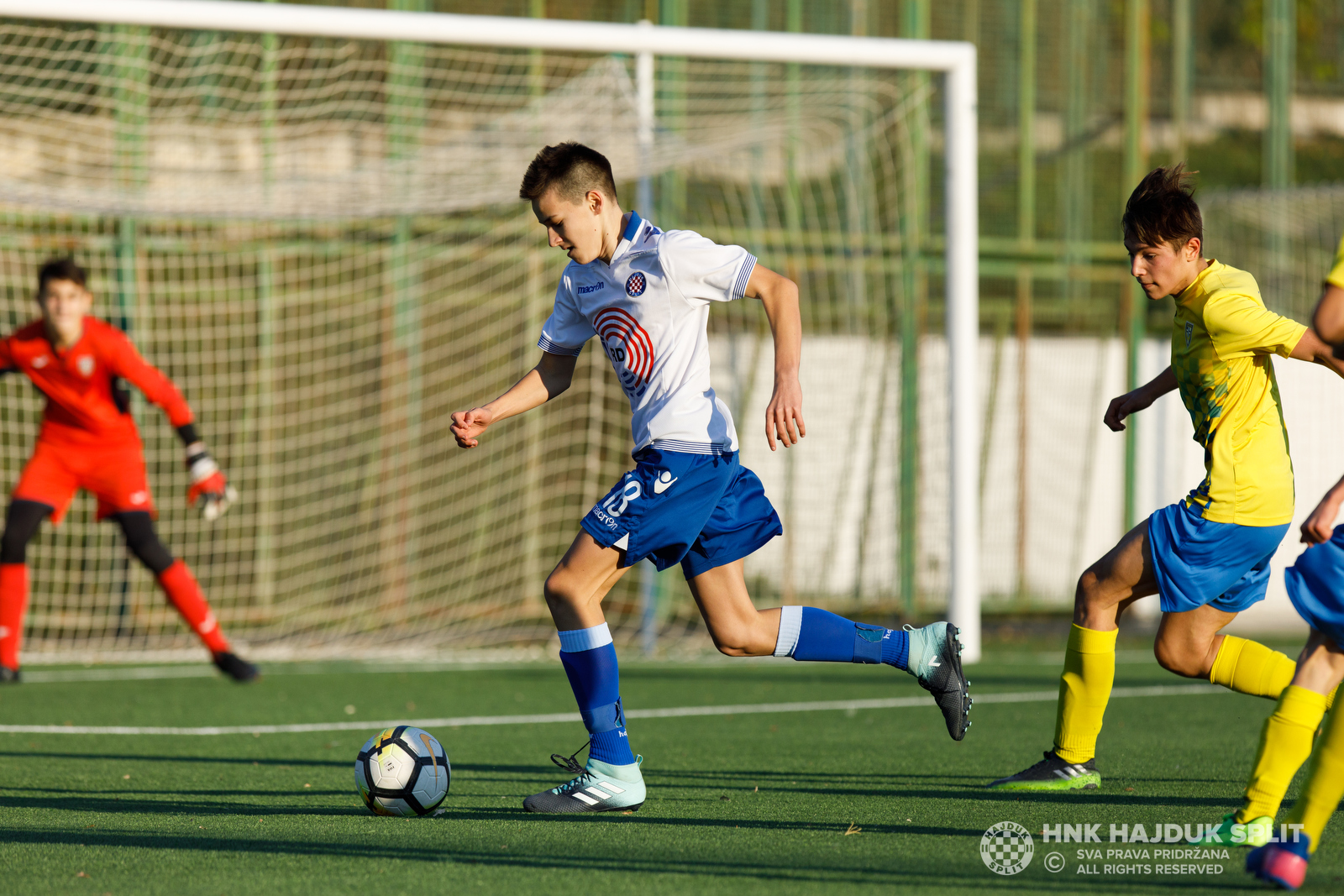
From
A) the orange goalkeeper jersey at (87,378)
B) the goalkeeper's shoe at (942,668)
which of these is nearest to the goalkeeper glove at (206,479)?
the orange goalkeeper jersey at (87,378)

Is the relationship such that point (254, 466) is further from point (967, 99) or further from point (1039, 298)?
point (1039, 298)

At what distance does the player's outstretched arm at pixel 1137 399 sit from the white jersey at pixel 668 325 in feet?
3.79

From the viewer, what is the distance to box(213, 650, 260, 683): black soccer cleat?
287 inches

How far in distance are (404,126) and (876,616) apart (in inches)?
194

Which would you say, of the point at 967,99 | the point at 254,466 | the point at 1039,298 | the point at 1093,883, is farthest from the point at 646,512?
the point at 1039,298

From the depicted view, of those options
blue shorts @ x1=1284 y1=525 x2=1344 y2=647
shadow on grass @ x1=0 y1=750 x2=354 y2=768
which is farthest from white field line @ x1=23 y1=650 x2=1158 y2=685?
blue shorts @ x1=1284 y1=525 x2=1344 y2=647

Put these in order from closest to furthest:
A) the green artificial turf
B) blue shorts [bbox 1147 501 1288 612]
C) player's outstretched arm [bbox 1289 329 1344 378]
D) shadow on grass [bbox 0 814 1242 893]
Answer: shadow on grass [bbox 0 814 1242 893]
the green artificial turf
player's outstretched arm [bbox 1289 329 1344 378]
blue shorts [bbox 1147 501 1288 612]

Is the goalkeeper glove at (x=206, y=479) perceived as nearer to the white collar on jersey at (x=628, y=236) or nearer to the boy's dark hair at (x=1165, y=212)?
the white collar on jersey at (x=628, y=236)

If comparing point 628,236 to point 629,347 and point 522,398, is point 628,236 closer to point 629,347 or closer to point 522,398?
point 629,347

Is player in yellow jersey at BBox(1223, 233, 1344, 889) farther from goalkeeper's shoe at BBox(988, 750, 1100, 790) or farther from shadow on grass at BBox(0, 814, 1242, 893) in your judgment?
goalkeeper's shoe at BBox(988, 750, 1100, 790)

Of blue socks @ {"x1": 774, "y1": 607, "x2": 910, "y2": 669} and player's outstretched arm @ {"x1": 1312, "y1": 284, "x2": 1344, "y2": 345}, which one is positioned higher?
player's outstretched arm @ {"x1": 1312, "y1": 284, "x2": 1344, "y2": 345}

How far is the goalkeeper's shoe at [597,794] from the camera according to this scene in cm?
400

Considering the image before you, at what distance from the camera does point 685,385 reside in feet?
13.4

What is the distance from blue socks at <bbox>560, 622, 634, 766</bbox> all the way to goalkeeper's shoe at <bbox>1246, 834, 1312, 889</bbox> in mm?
1715
